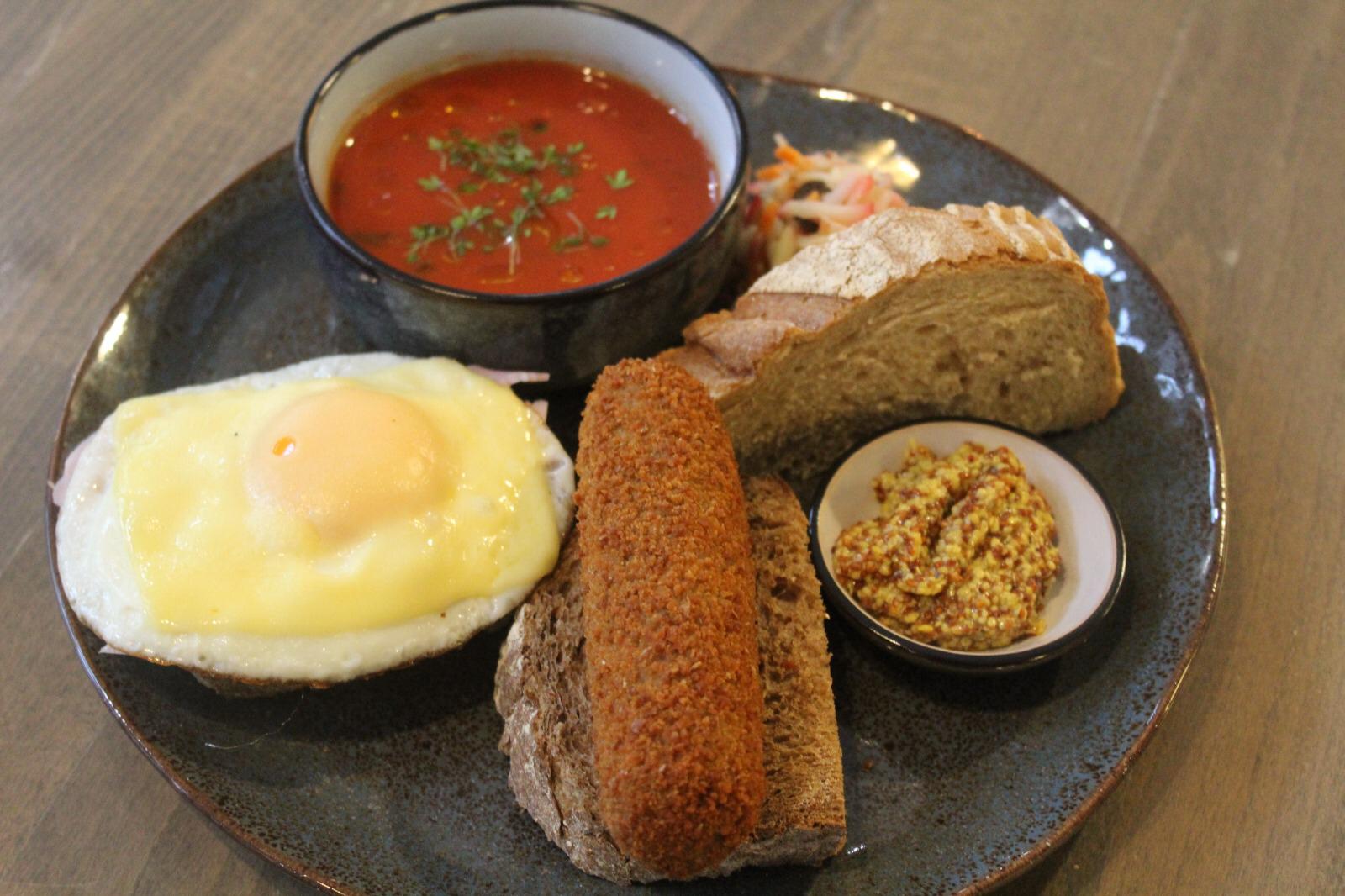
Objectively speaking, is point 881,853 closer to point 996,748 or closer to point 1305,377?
point 996,748

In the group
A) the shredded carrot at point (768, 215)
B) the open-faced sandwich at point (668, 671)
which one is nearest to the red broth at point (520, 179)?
the shredded carrot at point (768, 215)

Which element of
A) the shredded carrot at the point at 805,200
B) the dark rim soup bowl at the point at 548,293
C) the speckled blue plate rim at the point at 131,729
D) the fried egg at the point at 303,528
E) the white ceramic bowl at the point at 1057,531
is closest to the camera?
the speckled blue plate rim at the point at 131,729

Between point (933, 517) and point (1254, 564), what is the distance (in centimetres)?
114

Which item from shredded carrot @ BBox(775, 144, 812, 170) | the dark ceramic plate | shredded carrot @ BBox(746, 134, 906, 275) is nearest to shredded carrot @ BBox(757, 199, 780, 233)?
shredded carrot @ BBox(746, 134, 906, 275)

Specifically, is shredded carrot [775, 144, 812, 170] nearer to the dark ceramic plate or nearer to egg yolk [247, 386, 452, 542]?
the dark ceramic plate

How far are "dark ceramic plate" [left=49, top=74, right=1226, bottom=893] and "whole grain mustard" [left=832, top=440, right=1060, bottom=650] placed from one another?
0.66ft

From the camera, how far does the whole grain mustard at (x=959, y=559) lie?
2631 millimetres

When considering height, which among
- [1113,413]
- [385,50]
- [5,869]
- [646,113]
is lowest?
[5,869]

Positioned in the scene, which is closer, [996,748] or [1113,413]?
[996,748]

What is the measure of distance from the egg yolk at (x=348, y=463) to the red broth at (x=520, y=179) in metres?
0.53

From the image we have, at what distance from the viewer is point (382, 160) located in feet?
10.9

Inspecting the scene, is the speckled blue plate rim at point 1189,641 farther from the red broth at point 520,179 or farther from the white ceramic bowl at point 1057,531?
the red broth at point 520,179

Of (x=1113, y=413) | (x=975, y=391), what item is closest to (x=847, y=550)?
(x=975, y=391)

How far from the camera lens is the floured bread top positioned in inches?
115
